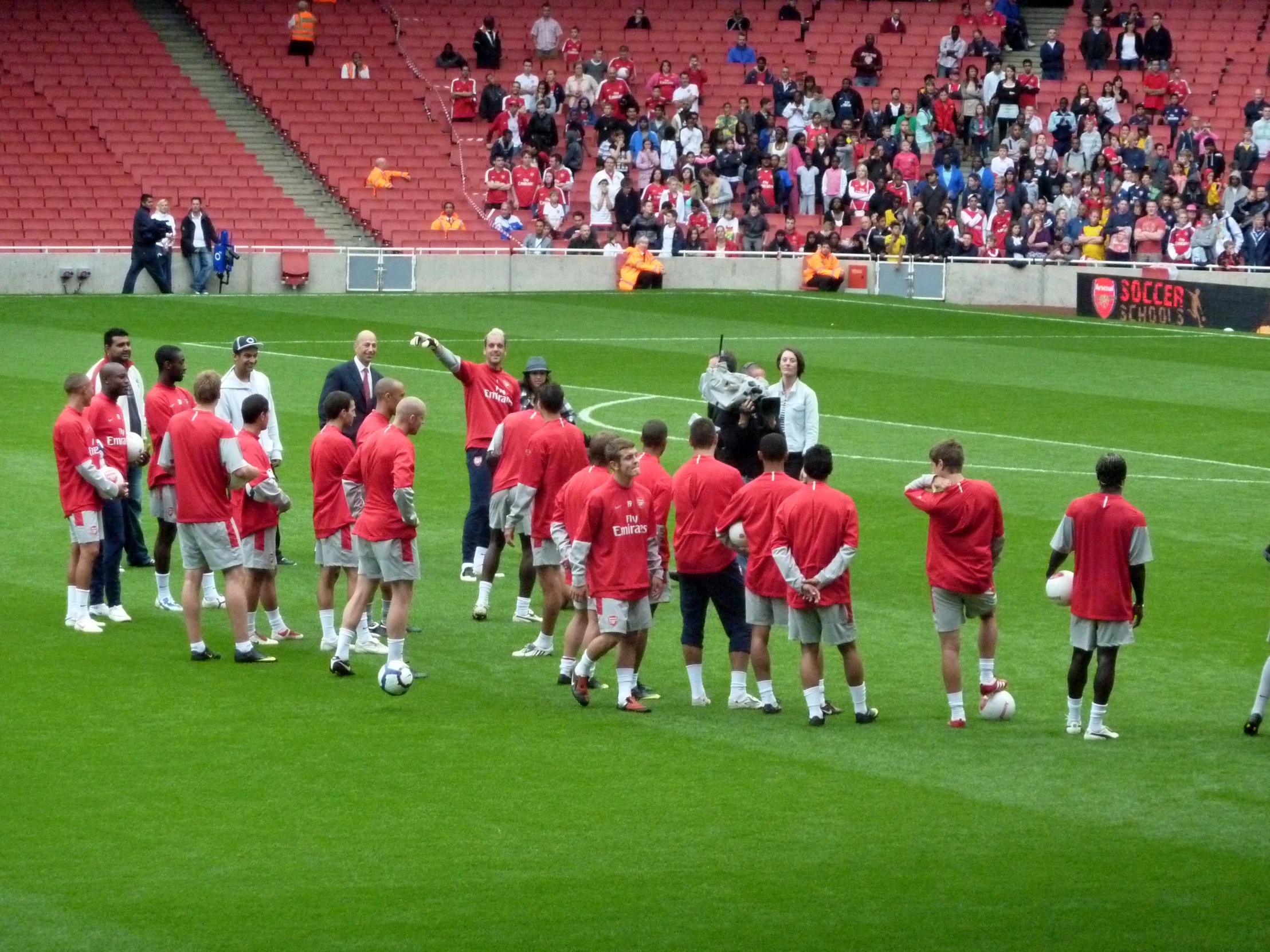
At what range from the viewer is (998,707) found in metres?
12.0

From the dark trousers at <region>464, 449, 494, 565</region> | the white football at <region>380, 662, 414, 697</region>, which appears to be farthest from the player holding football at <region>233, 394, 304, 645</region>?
the dark trousers at <region>464, 449, 494, 565</region>

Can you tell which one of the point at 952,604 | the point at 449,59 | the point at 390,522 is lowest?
the point at 952,604

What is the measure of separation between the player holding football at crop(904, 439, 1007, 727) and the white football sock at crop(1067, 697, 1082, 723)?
2.08ft

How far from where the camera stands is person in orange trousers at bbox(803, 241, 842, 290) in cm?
4062

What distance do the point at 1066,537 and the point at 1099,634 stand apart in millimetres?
587

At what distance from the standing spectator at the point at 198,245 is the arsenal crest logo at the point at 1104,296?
1690 cm

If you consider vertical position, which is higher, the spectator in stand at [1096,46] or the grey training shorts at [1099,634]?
the spectator in stand at [1096,46]

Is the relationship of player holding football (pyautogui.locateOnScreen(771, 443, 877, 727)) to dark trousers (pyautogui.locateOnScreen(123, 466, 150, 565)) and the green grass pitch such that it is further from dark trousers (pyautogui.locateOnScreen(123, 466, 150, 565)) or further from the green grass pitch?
dark trousers (pyautogui.locateOnScreen(123, 466, 150, 565))

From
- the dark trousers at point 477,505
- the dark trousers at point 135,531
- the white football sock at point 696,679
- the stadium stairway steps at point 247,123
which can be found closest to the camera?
the white football sock at point 696,679

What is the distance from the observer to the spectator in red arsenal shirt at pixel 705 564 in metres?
12.3

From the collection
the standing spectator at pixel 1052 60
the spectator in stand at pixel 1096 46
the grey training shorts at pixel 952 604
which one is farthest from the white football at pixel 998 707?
the spectator in stand at pixel 1096 46

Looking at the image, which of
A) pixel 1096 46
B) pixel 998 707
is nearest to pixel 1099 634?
pixel 998 707

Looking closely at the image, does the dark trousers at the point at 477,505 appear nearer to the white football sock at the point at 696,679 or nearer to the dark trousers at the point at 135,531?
the dark trousers at the point at 135,531

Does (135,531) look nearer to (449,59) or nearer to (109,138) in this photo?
(109,138)
